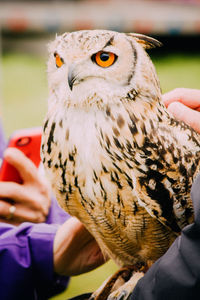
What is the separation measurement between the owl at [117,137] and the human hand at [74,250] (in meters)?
0.26

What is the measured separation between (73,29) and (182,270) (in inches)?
230

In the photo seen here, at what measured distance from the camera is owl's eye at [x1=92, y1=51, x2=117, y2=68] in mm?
873

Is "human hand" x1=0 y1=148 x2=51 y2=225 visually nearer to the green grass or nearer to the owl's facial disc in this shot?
the owl's facial disc

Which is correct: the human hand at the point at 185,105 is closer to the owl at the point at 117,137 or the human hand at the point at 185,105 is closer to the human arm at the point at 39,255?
the owl at the point at 117,137

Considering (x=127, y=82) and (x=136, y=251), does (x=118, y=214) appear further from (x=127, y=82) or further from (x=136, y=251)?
(x=127, y=82)

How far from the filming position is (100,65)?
88 cm

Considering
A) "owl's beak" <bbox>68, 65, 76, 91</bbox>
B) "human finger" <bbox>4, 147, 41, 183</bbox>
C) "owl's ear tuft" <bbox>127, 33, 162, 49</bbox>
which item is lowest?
"human finger" <bbox>4, 147, 41, 183</bbox>

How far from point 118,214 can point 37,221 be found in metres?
0.58

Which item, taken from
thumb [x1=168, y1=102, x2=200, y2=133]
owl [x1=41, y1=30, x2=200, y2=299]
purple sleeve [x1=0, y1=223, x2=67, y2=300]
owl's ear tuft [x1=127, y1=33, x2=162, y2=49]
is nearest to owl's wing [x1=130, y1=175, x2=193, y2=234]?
owl [x1=41, y1=30, x2=200, y2=299]

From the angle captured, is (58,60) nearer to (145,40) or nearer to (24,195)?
(145,40)

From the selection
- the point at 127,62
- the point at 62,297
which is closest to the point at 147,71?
the point at 127,62

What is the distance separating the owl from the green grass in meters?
2.82

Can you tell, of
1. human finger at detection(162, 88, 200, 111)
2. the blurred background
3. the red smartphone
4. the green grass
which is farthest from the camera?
the blurred background

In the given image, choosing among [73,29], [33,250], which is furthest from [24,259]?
[73,29]
